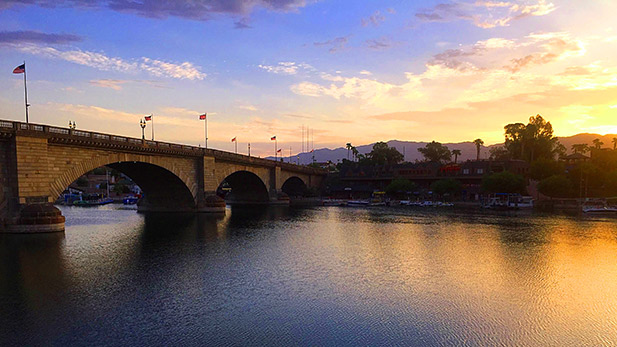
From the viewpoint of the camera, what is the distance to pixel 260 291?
2533 cm

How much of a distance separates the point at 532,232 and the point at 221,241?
1543 inches

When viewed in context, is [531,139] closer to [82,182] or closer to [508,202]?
[508,202]

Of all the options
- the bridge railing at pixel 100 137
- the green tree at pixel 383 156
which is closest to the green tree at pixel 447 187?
the green tree at pixel 383 156

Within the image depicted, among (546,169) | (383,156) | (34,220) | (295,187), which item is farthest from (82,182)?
(546,169)

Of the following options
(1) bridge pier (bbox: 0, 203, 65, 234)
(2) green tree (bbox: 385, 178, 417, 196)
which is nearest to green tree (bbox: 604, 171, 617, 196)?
(2) green tree (bbox: 385, 178, 417, 196)

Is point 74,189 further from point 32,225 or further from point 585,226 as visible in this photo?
point 585,226

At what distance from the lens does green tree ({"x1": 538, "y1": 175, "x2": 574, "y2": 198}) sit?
307ft

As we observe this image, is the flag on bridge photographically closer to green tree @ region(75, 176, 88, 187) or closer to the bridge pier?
the bridge pier

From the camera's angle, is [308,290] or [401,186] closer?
[308,290]

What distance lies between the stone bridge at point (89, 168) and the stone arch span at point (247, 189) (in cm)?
126

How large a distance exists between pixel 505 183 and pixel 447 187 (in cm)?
1610

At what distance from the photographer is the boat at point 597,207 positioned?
80.5 m

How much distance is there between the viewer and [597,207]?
273ft

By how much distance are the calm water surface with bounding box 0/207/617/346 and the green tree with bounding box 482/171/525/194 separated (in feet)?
163
